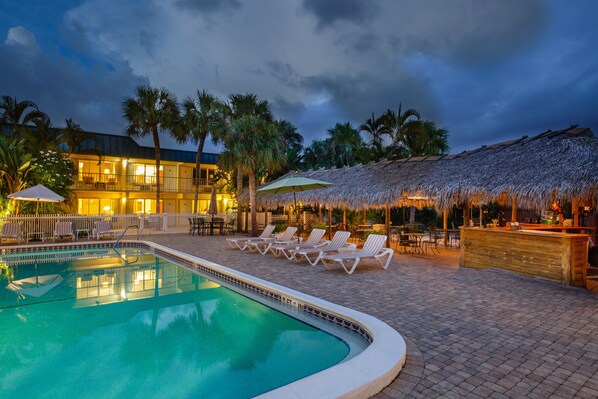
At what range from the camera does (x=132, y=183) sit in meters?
27.0

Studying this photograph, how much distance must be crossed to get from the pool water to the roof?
20060 millimetres

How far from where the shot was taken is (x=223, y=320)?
6.41m

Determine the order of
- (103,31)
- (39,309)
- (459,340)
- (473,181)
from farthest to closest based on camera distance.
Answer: (103,31)
(473,181)
(39,309)
(459,340)

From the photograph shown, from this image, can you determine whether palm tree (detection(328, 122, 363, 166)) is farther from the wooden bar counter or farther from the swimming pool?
the swimming pool

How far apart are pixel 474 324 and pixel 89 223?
60.6ft

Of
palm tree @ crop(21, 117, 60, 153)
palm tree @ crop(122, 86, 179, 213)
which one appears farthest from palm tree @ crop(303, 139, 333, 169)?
palm tree @ crop(21, 117, 60, 153)

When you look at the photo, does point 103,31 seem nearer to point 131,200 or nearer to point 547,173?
point 131,200

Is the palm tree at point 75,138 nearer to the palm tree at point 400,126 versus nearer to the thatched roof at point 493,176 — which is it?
the thatched roof at point 493,176

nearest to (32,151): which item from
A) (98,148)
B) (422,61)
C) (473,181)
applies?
(98,148)

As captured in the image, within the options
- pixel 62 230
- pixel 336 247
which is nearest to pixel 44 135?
pixel 62 230

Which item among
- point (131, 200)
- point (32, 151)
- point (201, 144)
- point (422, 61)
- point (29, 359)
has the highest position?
point (422, 61)

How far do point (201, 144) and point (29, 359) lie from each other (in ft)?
69.8

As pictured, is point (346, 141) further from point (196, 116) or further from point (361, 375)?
point (361, 375)

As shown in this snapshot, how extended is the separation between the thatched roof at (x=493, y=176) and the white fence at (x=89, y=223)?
34.8 ft
